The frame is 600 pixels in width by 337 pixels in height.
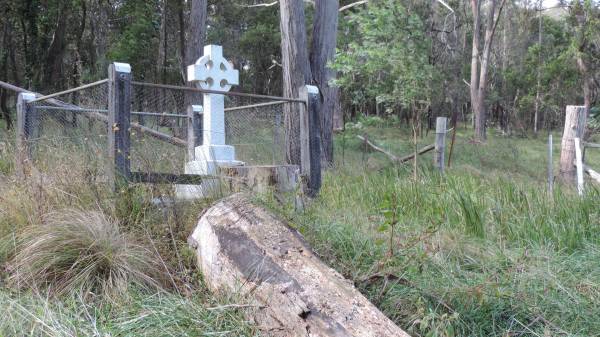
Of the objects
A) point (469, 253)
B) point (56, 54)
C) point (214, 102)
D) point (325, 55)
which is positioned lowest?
point (469, 253)

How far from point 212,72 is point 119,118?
229cm

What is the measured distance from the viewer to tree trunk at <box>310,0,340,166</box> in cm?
1174

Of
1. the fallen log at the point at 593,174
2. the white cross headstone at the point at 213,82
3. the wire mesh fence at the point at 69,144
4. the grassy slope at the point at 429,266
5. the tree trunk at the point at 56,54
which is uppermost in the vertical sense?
the tree trunk at the point at 56,54

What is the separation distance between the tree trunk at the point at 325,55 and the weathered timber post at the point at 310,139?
5.19m

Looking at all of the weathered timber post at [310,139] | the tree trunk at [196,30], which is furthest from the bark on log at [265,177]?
the tree trunk at [196,30]

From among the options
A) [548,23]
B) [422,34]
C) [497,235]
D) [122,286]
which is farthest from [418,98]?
[548,23]

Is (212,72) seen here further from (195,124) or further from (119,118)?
(119,118)

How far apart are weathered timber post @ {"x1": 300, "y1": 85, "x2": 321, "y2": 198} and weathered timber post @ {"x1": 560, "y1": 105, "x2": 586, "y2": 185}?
395cm

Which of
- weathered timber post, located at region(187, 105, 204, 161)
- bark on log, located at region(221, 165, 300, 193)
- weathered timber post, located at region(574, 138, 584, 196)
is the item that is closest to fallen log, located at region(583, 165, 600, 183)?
weathered timber post, located at region(574, 138, 584, 196)

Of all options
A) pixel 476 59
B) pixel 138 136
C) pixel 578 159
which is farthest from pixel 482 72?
pixel 138 136

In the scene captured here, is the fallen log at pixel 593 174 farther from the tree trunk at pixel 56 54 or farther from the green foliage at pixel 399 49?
the tree trunk at pixel 56 54

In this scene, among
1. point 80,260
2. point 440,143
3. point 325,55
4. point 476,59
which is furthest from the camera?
point 476,59

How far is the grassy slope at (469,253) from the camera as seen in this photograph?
11.3 feet

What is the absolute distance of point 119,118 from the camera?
4770 mm
